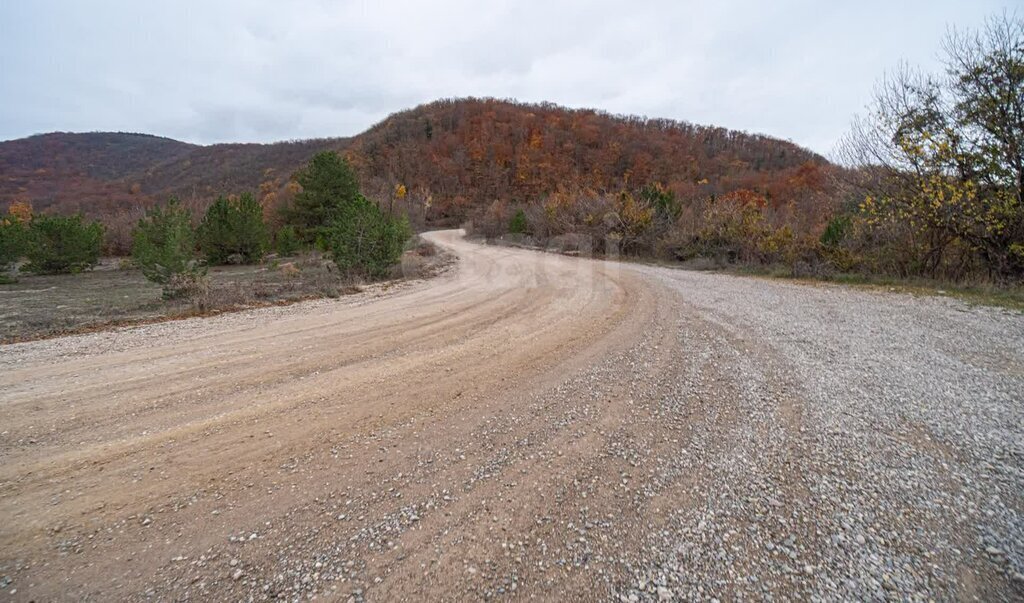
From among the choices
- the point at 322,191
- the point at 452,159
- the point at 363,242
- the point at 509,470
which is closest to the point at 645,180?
the point at 452,159

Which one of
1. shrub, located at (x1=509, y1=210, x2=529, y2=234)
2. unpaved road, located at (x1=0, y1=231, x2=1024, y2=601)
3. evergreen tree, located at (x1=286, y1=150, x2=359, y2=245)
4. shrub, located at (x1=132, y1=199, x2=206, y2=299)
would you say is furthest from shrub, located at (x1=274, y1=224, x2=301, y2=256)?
unpaved road, located at (x1=0, y1=231, x2=1024, y2=601)

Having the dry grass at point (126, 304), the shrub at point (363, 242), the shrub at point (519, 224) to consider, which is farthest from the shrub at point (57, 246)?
the shrub at point (519, 224)

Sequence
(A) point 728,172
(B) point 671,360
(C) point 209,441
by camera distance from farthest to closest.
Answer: (A) point 728,172
(B) point 671,360
(C) point 209,441

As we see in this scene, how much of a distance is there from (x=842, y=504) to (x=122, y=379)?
6461 mm

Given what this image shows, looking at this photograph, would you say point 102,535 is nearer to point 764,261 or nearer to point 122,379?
point 122,379

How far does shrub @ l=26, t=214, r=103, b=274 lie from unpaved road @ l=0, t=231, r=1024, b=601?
2057cm

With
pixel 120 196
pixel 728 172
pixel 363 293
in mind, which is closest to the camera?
pixel 363 293

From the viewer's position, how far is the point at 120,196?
54.7m

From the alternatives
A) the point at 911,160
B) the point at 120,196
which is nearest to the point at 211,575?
the point at 911,160

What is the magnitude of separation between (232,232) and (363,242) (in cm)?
1475

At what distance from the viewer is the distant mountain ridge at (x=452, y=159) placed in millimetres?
61250

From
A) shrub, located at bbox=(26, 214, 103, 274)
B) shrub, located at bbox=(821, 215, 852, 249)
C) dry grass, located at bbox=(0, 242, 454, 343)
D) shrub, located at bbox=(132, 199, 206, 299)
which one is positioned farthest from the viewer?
shrub, located at bbox=(26, 214, 103, 274)

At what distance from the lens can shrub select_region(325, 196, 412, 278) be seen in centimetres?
1141

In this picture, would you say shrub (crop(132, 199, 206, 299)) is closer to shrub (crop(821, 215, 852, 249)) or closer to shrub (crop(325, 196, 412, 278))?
shrub (crop(325, 196, 412, 278))
